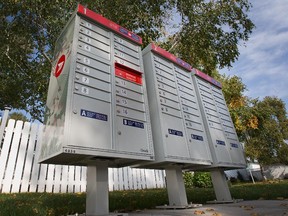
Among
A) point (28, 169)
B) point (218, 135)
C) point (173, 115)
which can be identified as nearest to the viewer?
point (173, 115)

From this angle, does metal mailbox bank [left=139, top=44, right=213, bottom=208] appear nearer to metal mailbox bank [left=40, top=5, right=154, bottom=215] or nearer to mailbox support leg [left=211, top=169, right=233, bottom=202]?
metal mailbox bank [left=40, top=5, right=154, bottom=215]

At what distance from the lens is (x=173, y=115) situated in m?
4.14

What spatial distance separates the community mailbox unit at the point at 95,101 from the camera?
271cm

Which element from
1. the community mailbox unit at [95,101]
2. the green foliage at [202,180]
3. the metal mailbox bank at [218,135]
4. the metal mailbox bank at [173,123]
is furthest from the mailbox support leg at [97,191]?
the green foliage at [202,180]

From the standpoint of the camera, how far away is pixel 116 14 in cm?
707

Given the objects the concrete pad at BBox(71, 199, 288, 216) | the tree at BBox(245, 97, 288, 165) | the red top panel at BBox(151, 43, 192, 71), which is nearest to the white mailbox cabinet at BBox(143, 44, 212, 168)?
the red top panel at BBox(151, 43, 192, 71)

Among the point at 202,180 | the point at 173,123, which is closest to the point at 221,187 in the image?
the point at 173,123

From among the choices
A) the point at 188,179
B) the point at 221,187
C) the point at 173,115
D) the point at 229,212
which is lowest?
the point at 229,212

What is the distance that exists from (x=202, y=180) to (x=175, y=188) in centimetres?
982

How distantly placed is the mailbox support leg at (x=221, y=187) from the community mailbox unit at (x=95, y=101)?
2466mm

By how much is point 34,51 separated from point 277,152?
23.4 metres

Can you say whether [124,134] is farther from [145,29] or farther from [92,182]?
[145,29]

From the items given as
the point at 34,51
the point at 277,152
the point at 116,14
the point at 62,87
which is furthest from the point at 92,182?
the point at 277,152

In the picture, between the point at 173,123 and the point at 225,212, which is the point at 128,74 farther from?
the point at 225,212
